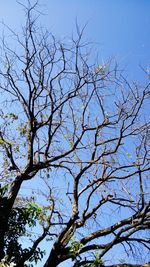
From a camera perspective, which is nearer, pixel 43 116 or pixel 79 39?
pixel 79 39

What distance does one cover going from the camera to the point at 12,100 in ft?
36.2

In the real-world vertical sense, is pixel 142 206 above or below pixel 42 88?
below

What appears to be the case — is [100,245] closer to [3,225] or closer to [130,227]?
[130,227]

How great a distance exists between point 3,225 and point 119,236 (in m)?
3.16

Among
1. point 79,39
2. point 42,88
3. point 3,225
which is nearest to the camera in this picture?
point 3,225

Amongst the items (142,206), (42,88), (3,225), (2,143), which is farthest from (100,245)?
(42,88)

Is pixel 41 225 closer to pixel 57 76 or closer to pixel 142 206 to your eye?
pixel 142 206

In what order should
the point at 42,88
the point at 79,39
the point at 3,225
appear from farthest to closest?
the point at 42,88 < the point at 79,39 < the point at 3,225

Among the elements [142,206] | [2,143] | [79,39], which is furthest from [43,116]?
[142,206]

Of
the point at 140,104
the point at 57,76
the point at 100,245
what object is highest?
the point at 57,76

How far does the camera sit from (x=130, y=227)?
9.42 meters

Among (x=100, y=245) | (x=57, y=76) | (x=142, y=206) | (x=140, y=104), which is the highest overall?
(x=57, y=76)

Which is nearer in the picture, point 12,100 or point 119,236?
point 119,236

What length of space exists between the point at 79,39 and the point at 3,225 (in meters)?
5.67
